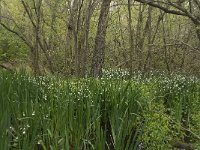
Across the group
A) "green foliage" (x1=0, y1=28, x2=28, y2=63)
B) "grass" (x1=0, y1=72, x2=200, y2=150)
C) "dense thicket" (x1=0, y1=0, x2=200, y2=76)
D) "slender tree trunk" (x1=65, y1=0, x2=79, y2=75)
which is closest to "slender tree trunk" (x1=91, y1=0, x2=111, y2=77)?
"dense thicket" (x1=0, y1=0, x2=200, y2=76)

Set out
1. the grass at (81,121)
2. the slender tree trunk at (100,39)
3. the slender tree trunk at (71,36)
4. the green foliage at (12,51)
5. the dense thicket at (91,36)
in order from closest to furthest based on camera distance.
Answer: the grass at (81,121) → the slender tree trunk at (100,39) → the slender tree trunk at (71,36) → the dense thicket at (91,36) → the green foliage at (12,51)

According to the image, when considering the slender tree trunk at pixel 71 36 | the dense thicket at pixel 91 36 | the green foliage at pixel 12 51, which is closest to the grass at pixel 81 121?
the dense thicket at pixel 91 36

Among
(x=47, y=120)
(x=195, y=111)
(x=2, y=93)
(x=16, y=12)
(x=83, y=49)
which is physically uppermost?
(x=16, y=12)

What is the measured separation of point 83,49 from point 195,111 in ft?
21.2

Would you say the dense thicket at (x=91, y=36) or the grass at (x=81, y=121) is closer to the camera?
the grass at (x=81, y=121)

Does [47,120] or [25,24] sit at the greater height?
[25,24]

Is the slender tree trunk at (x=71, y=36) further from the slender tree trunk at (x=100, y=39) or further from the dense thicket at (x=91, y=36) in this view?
the slender tree trunk at (x=100, y=39)

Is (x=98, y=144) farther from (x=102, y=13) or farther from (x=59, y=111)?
(x=102, y=13)

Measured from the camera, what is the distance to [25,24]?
16.4 metres

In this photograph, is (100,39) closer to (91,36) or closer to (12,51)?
(91,36)

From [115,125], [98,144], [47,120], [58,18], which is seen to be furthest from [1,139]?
[58,18]

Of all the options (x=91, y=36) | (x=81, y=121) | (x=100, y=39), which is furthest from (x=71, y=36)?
(x=81, y=121)

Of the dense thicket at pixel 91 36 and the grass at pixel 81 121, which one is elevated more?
the dense thicket at pixel 91 36

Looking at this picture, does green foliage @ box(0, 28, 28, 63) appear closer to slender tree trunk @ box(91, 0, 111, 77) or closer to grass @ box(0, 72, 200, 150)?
slender tree trunk @ box(91, 0, 111, 77)
